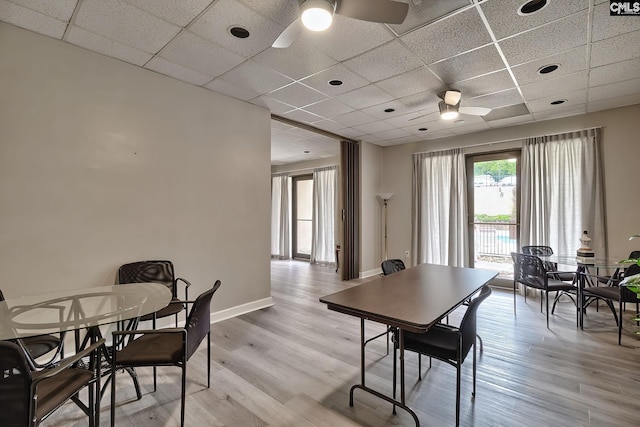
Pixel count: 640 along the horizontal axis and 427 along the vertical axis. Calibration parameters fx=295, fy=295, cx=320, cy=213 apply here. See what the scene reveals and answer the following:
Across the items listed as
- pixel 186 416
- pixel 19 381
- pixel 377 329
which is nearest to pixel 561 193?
pixel 377 329

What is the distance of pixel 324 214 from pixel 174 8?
20.2ft

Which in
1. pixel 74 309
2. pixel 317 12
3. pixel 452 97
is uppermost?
pixel 452 97

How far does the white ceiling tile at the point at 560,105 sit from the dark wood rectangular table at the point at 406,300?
2.69 metres

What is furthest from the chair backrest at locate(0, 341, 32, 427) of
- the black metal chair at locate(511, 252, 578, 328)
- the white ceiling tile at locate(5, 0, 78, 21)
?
the black metal chair at locate(511, 252, 578, 328)

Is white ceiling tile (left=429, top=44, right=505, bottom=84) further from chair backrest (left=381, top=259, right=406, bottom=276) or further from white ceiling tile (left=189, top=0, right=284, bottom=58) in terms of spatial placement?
chair backrest (left=381, top=259, right=406, bottom=276)

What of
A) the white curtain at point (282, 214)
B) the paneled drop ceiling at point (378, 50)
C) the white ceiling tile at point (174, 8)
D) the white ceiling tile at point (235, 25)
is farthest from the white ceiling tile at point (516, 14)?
the white curtain at point (282, 214)

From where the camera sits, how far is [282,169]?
923 centimetres

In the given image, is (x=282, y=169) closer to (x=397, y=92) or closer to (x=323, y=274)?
(x=323, y=274)

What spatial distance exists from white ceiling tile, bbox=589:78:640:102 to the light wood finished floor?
2.87 meters

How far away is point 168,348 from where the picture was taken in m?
2.00

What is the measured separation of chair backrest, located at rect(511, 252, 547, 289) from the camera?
3.73 metres

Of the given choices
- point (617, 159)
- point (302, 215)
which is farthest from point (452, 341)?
Result: point (302, 215)

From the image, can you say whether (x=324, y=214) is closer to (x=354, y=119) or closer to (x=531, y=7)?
(x=354, y=119)

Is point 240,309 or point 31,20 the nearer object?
point 31,20
